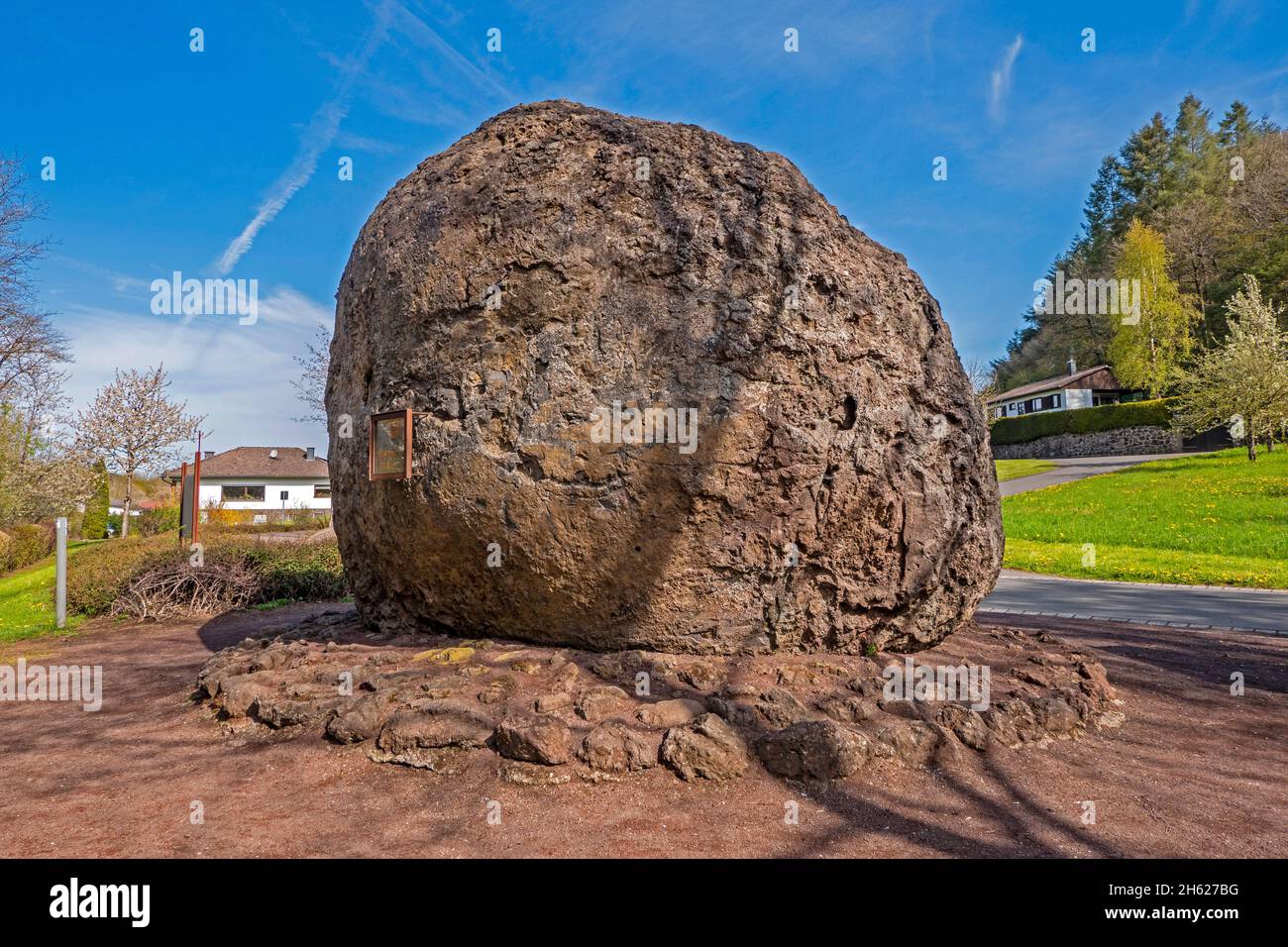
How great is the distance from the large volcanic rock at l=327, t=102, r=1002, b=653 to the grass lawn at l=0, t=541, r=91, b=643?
8.60 m

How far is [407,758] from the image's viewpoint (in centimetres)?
409

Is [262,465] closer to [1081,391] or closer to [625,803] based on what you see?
[625,803]

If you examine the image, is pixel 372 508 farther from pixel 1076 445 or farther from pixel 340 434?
pixel 1076 445

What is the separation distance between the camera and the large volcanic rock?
4793mm

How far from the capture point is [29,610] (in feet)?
40.6

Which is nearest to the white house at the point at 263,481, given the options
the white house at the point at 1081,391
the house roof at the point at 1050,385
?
the house roof at the point at 1050,385

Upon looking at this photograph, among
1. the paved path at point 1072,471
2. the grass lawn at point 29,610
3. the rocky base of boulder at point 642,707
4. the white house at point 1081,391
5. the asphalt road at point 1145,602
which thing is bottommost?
the grass lawn at point 29,610

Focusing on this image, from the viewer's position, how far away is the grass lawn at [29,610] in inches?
415

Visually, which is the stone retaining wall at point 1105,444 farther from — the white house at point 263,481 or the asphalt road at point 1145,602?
the white house at point 263,481

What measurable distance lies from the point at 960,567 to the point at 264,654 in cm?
539

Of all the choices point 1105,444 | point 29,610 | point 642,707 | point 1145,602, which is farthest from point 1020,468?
point 29,610

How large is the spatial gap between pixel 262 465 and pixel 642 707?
55.6 meters

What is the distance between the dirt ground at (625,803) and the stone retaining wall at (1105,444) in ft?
126

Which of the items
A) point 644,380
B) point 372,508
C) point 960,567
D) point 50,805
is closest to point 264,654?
point 372,508
